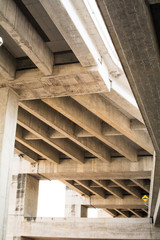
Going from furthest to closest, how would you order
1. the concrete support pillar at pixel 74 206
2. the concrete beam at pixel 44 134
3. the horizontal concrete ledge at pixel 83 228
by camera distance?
the concrete support pillar at pixel 74 206
the horizontal concrete ledge at pixel 83 228
the concrete beam at pixel 44 134

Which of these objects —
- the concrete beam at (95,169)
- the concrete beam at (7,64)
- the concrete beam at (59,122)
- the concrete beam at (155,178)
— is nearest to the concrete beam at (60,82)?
the concrete beam at (7,64)

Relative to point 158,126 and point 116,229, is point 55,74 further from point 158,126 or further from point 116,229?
point 116,229

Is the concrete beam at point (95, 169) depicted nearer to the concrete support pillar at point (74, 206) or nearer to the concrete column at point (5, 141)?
the concrete column at point (5, 141)

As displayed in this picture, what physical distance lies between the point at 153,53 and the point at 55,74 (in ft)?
20.2

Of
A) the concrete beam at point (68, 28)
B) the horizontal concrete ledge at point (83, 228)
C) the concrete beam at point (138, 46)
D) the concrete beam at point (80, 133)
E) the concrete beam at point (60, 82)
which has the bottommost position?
the horizontal concrete ledge at point (83, 228)

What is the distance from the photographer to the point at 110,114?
1498 cm

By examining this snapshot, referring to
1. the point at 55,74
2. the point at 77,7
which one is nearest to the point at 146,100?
the point at 77,7

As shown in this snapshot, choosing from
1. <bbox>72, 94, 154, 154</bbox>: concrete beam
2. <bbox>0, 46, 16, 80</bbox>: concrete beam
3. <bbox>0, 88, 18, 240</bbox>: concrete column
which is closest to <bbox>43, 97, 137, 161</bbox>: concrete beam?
<bbox>72, 94, 154, 154</bbox>: concrete beam

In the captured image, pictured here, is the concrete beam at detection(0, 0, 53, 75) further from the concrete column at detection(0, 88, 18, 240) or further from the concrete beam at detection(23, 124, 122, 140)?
the concrete beam at detection(23, 124, 122, 140)

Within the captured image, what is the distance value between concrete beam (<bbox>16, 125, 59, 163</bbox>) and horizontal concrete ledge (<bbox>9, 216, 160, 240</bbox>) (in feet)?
15.1

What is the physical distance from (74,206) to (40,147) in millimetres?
14174

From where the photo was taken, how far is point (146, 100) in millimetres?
7340

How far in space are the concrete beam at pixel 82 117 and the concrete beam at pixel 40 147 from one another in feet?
14.7

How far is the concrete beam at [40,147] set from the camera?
18777 millimetres
